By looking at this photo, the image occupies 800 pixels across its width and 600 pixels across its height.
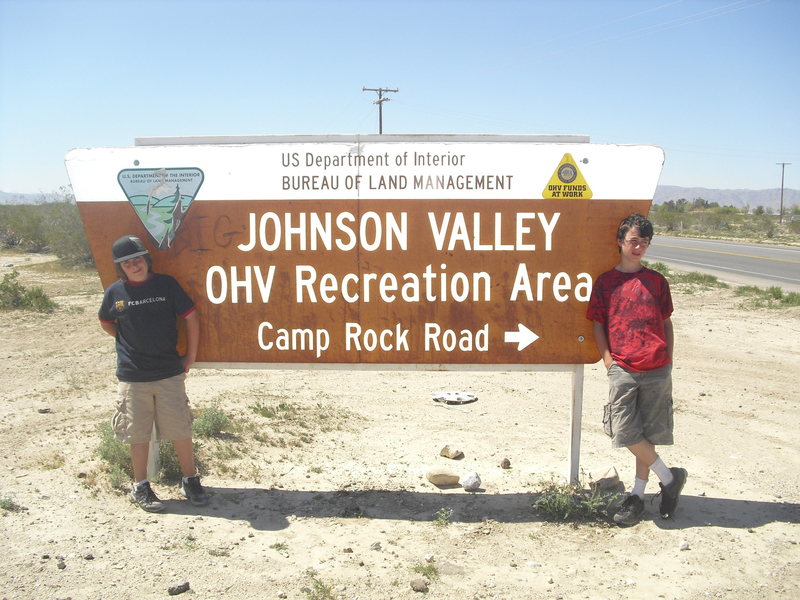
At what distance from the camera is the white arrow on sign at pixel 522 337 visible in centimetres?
464

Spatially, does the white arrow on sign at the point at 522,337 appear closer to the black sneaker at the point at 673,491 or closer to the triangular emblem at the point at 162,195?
the black sneaker at the point at 673,491

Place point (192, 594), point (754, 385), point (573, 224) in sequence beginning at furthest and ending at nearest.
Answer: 1. point (754, 385)
2. point (573, 224)
3. point (192, 594)

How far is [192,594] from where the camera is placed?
3502mm

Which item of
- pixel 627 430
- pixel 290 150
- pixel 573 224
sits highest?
pixel 290 150

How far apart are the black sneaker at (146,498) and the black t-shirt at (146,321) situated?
30.1 inches

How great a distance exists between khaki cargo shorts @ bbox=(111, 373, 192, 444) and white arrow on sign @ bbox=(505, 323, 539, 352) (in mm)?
2294

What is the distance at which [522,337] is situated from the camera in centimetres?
465

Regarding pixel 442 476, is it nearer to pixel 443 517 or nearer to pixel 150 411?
pixel 443 517

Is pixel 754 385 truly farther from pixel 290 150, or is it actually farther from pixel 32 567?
pixel 32 567

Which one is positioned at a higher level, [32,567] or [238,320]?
[238,320]

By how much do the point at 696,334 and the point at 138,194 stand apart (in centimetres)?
908

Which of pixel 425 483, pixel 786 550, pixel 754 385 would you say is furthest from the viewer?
pixel 754 385

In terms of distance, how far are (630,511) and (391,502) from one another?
1.63 metres

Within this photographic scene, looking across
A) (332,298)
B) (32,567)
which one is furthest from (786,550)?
(32,567)
